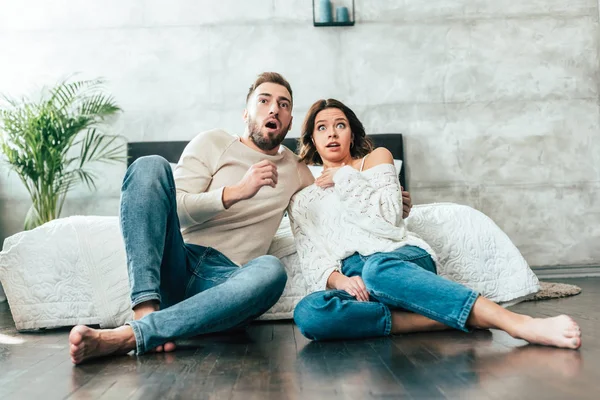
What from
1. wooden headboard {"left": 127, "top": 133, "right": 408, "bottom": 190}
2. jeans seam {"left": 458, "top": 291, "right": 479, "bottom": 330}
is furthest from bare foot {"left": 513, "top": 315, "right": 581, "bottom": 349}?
wooden headboard {"left": 127, "top": 133, "right": 408, "bottom": 190}

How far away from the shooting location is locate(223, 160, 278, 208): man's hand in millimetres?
2104

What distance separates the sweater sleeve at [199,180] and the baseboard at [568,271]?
9.52 feet

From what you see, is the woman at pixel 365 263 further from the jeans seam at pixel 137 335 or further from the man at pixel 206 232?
the jeans seam at pixel 137 335

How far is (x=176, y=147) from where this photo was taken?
14.6 ft

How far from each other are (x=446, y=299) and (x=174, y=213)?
34.3 inches

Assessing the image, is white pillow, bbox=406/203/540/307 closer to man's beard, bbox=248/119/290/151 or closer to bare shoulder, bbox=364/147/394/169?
bare shoulder, bbox=364/147/394/169

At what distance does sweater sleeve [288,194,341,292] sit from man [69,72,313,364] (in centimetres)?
6

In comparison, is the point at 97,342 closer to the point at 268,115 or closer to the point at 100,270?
the point at 100,270

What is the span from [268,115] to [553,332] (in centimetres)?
127

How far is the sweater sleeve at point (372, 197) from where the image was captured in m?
2.22

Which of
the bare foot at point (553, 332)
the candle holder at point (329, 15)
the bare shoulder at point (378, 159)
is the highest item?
the candle holder at point (329, 15)

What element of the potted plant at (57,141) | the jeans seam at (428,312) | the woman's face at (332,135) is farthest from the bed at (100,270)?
the potted plant at (57,141)

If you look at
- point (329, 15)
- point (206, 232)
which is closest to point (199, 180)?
point (206, 232)

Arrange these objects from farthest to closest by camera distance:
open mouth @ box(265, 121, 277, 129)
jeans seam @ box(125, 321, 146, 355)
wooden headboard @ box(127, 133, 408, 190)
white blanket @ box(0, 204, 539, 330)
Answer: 1. wooden headboard @ box(127, 133, 408, 190)
2. white blanket @ box(0, 204, 539, 330)
3. open mouth @ box(265, 121, 277, 129)
4. jeans seam @ box(125, 321, 146, 355)
